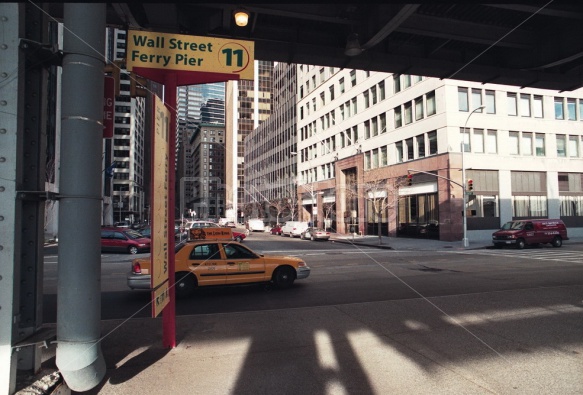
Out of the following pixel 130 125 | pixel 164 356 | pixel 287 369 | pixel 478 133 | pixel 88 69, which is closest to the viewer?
pixel 88 69

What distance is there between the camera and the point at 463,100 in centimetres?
3525

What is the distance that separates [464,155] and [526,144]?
766 cm

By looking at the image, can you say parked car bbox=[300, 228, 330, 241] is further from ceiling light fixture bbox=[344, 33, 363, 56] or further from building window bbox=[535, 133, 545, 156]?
ceiling light fixture bbox=[344, 33, 363, 56]

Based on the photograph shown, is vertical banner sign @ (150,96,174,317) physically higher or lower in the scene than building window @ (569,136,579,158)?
lower

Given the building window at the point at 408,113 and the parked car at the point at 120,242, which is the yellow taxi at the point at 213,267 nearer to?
the parked car at the point at 120,242

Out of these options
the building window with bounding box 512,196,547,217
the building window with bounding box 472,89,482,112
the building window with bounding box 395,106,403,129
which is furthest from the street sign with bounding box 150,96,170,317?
the building window with bounding box 512,196,547,217

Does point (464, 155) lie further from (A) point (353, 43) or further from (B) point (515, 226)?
(A) point (353, 43)

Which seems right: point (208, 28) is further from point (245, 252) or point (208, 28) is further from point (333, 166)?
point (333, 166)

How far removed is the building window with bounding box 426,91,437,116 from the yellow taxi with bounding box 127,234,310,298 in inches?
1169

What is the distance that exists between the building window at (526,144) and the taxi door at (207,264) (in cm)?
3609

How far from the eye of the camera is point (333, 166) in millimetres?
54125

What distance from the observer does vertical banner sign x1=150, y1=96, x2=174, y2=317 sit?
Answer: 477 centimetres

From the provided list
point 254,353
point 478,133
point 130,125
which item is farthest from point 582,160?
point 130,125

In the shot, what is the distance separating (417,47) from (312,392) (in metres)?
10.3
